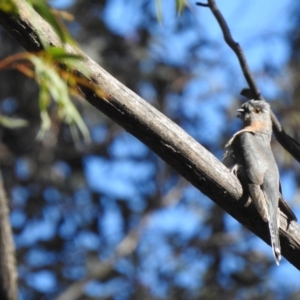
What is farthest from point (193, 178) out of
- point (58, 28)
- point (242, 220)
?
point (58, 28)

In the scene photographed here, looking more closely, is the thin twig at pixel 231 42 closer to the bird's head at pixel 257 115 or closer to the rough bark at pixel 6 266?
the bird's head at pixel 257 115

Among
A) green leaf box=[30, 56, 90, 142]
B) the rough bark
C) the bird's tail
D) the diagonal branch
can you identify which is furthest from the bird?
the rough bark

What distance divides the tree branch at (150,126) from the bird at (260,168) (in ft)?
0.75

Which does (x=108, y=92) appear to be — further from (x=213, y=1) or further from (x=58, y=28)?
(x=213, y=1)

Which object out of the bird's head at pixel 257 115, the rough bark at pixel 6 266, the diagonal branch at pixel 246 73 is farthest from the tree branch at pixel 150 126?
the bird's head at pixel 257 115

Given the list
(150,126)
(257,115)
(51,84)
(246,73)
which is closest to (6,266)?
(51,84)

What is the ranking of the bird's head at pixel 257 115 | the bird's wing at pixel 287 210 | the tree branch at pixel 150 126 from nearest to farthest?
the tree branch at pixel 150 126
the bird's wing at pixel 287 210
the bird's head at pixel 257 115

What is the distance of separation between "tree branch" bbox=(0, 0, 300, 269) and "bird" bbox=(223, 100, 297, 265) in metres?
0.23

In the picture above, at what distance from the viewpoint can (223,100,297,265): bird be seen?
3863 millimetres

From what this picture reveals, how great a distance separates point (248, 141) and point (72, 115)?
4.59 feet

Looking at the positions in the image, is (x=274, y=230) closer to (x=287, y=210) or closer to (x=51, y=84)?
(x=287, y=210)

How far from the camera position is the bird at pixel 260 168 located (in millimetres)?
3863

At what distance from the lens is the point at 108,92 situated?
135 inches

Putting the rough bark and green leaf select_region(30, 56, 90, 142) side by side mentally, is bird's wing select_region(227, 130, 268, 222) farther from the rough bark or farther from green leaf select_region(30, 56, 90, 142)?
the rough bark
